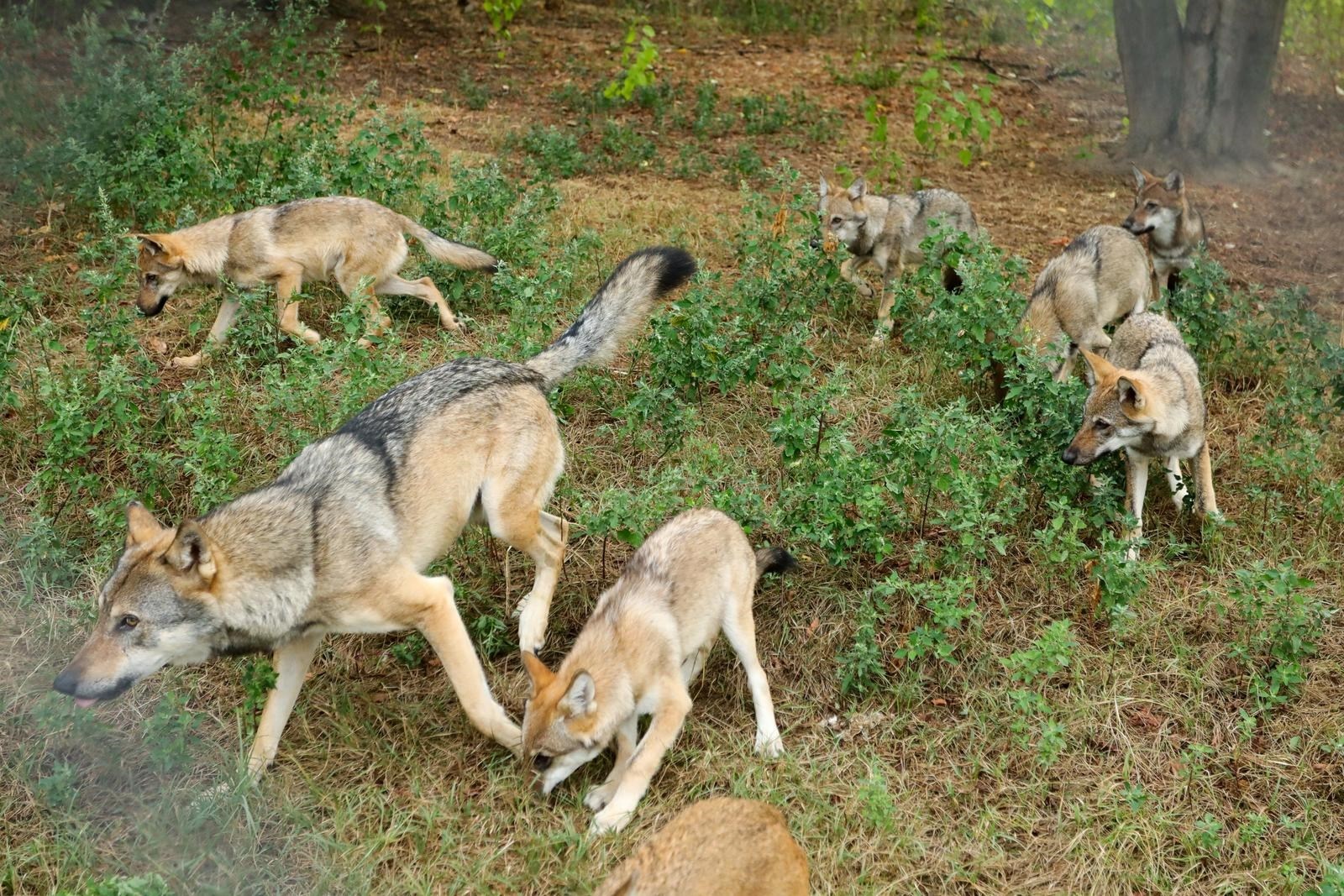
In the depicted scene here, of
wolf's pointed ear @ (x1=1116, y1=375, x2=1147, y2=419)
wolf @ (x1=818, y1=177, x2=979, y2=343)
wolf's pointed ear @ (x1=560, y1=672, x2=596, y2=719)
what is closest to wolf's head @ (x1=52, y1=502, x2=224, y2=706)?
wolf's pointed ear @ (x1=560, y1=672, x2=596, y2=719)

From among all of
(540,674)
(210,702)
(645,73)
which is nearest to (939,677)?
(540,674)

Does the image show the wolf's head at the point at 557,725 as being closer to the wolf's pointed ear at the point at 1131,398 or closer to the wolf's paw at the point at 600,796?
the wolf's paw at the point at 600,796

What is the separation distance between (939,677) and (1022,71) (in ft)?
42.4

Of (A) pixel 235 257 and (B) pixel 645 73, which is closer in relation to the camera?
(A) pixel 235 257

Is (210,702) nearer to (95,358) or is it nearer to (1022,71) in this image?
(95,358)

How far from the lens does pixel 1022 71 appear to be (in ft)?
53.9

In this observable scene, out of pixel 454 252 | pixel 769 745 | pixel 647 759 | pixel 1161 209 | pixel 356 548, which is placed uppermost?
pixel 356 548

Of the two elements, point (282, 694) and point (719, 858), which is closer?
point (719, 858)

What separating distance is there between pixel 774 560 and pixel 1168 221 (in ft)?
18.9

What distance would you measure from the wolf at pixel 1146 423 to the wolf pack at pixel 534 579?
0.01 m

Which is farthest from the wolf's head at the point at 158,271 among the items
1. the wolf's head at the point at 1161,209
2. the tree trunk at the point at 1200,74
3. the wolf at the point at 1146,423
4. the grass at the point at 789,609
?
the tree trunk at the point at 1200,74

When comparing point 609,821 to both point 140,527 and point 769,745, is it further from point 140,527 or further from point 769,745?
point 140,527

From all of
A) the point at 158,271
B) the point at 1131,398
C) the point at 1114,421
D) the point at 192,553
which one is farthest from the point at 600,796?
the point at 158,271

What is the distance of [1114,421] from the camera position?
6.54 meters
